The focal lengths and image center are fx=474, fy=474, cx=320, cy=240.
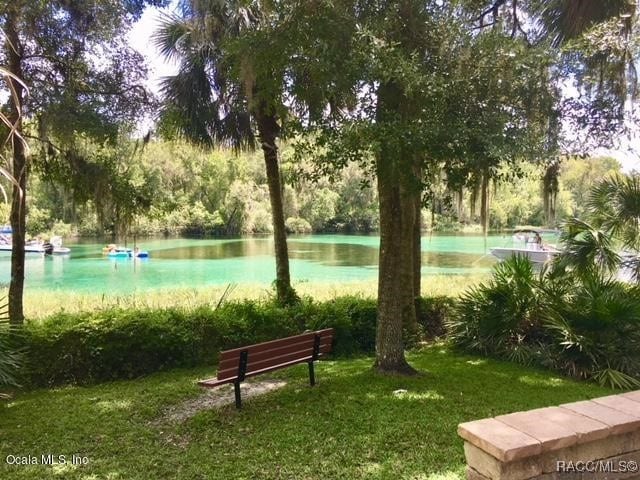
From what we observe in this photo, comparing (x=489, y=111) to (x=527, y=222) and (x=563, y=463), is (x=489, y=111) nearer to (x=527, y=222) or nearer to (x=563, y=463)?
(x=563, y=463)

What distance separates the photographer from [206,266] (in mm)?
27672

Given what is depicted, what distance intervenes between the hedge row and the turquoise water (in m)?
10.2

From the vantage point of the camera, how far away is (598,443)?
2074mm

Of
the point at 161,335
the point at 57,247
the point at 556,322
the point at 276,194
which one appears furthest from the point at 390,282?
the point at 57,247

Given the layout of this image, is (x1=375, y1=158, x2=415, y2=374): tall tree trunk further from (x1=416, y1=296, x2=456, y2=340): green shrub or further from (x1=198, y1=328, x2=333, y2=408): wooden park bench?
(x1=416, y1=296, x2=456, y2=340): green shrub

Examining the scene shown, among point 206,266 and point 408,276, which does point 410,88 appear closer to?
point 408,276

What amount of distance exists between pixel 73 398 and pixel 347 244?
123ft

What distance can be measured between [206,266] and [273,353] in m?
24.1

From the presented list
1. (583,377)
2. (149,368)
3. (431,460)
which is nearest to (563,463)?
(431,460)

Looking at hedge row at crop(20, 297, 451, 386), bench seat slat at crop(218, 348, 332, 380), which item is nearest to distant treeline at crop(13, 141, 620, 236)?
hedge row at crop(20, 297, 451, 386)

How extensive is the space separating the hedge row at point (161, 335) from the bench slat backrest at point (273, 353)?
1647 millimetres

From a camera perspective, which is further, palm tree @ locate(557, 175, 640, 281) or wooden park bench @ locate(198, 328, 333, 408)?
palm tree @ locate(557, 175, 640, 281)

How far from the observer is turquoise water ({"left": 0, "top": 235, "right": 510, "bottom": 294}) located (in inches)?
841

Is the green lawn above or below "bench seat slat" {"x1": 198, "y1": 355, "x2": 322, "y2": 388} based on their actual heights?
below
